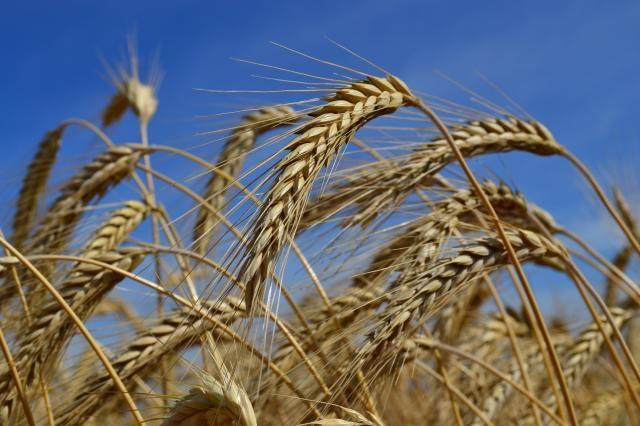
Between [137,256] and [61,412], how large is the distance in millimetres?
485

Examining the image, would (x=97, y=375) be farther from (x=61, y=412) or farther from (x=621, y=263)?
(x=621, y=263)

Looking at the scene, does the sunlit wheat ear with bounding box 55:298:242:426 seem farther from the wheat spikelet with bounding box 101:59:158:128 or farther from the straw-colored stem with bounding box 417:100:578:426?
the wheat spikelet with bounding box 101:59:158:128

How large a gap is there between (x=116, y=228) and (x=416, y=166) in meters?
1.23

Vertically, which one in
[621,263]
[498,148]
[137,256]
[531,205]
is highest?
[137,256]

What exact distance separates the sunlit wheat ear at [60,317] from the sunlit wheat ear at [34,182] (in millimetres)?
1393

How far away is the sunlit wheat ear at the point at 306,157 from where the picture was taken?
1.29m

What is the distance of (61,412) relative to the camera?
6.79 feet

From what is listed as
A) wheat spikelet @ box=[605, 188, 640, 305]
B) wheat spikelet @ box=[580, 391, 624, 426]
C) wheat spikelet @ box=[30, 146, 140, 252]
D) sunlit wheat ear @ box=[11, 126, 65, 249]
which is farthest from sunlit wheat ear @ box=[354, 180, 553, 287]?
wheat spikelet @ box=[605, 188, 640, 305]

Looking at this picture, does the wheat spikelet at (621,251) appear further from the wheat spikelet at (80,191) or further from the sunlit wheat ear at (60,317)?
the sunlit wheat ear at (60,317)

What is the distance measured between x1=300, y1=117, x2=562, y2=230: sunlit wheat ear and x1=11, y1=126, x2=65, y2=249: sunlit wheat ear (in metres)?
1.80

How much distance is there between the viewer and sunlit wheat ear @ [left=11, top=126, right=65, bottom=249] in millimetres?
3639

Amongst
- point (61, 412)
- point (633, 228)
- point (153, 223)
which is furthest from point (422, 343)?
point (633, 228)

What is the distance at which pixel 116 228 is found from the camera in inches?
110

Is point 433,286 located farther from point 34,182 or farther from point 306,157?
point 34,182
